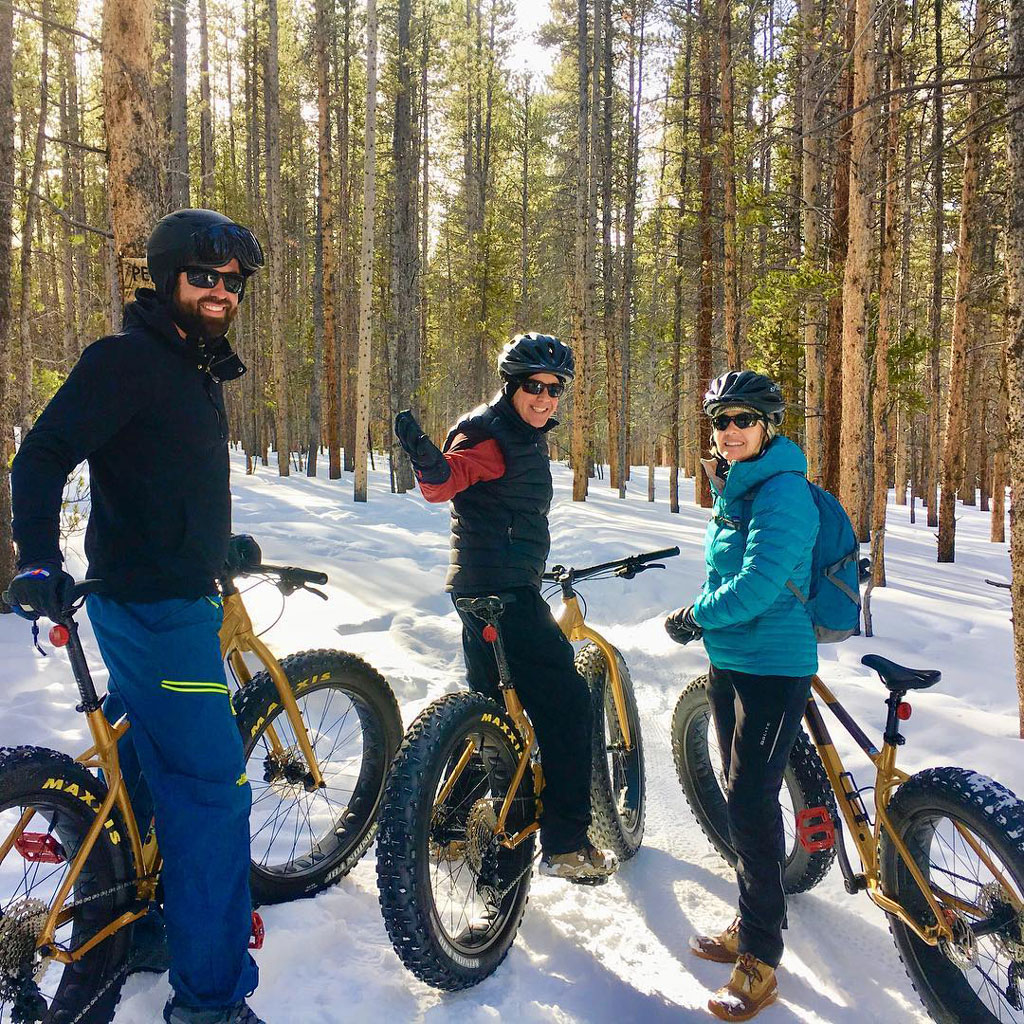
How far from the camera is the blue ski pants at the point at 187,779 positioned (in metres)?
2.17

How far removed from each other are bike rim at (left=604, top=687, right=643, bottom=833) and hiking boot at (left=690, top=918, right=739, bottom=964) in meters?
0.75

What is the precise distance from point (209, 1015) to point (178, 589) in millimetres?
1298

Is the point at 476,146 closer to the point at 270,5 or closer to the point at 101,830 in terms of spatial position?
the point at 270,5

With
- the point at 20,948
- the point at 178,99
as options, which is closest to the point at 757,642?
the point at 20,948

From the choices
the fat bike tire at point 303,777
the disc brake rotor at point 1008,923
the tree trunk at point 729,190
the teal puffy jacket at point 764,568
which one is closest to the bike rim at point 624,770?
the teal puffy jacket at point 764,568

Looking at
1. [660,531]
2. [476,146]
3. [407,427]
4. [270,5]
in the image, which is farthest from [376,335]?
[407,427]

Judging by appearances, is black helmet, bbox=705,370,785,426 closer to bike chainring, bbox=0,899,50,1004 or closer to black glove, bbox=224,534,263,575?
black glove, bbox=224,534,263,575

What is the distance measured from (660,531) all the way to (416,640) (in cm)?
841

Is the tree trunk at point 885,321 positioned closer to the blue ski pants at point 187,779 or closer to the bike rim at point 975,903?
the bike rim at point 975,903

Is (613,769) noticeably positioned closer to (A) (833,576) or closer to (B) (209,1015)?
(A) (833,576)

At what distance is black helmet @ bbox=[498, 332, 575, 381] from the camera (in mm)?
3074

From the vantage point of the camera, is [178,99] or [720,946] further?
[178,99]

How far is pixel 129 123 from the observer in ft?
17.7

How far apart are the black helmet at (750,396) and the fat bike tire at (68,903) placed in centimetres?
262
